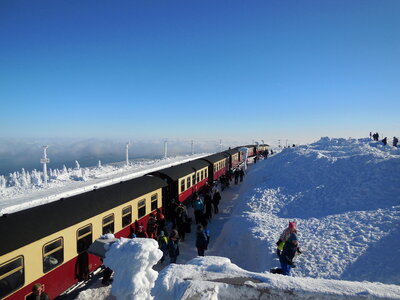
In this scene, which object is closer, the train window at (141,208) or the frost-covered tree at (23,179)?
the train window at (141,208)

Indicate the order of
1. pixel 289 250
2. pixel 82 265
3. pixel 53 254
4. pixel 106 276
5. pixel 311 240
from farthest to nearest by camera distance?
1. pixel 311 240
2. pixel 82 265
3. pixel 106 276
4. pixel 289 250
5. pixel 53 254

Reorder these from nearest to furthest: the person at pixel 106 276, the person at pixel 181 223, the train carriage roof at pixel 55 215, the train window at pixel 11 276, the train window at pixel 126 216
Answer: the train window at pixel 11 276, the train carriage roof at pixel 55 215, the person at pixel 106 276, the train window at pixel 126 216, the person at pixel 181 223

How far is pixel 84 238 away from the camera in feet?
28.6

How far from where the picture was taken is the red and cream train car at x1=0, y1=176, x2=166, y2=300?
6387mm

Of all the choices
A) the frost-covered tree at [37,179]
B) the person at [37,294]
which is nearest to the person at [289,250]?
the person at [37,294]

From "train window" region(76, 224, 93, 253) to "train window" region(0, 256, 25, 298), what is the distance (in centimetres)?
195

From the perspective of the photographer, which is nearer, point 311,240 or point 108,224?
point 108,224

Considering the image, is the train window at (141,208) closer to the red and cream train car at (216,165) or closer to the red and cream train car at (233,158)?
the red and cream train car at (216,165)

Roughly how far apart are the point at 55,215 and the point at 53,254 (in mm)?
1133

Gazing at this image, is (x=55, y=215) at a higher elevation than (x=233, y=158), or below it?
higher

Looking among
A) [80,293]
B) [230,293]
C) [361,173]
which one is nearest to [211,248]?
[80,293]

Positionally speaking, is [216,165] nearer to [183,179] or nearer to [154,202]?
[183,179]


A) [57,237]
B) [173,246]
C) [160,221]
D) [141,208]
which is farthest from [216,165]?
[57,237]

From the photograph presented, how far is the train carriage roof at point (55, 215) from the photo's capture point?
6.48m
